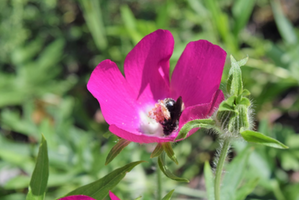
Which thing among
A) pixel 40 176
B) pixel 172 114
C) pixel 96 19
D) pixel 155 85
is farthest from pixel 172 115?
pixel 96 19

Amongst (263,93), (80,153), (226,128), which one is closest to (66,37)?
(80,153)

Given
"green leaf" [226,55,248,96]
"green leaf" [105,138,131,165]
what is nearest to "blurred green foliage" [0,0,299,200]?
"green leaf" [105,138,131,165]

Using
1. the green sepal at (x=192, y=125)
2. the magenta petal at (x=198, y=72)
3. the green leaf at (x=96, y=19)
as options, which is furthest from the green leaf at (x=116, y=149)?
the green leaf at (x=96, y=19)

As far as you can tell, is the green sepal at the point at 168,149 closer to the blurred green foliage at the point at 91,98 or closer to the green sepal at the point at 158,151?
the green sepal at the point at 158,151

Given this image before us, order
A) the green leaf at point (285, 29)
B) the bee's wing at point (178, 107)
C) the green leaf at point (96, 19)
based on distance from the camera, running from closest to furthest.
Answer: the bee's wing at point (178, 107)
the green leaf at point (285, 29)
the green leaf at point (96, 19)

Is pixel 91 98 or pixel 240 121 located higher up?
pixel 240 121

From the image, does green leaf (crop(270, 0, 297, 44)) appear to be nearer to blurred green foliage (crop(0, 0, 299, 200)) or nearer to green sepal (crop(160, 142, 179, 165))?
blurred green foliage (crop(0, 0, 299, 200))

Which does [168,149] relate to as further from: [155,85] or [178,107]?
[155,85]
